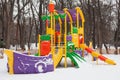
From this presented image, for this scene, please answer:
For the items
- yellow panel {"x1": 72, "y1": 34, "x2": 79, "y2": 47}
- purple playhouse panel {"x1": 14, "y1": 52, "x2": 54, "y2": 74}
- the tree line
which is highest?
the tree line

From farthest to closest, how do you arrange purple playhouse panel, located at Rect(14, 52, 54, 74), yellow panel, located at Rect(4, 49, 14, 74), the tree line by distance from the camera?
the tree line → purple playhouse panel, located at Rect(14, 52, 54, 74) → yellow panel, located at Rect(4, 49, 14, 74)

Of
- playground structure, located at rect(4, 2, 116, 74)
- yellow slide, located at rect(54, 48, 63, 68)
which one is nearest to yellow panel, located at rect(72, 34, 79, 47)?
playground structure, located at rect(4, 2, 116, 74)

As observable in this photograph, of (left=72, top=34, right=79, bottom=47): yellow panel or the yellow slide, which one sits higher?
(left=72, top=34, right=79, bottom=47): yellow panel

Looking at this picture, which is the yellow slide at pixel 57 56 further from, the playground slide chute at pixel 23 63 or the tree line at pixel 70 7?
the tree line at pixel 70 7

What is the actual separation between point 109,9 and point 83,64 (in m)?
31.3

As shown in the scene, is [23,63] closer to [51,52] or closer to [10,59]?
[10,59]

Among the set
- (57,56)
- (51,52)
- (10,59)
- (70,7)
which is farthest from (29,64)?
Answer: (70,7)

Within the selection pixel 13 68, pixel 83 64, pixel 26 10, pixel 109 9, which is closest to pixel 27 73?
pixel 13 68

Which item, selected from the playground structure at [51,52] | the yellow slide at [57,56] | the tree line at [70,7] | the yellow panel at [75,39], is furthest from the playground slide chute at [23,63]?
the tree line at [70,7]

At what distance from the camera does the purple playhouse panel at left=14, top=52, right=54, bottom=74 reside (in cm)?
1424

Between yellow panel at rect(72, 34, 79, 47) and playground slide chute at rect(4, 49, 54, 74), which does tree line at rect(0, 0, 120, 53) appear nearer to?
yellow panel at rect(72, 34, 79, 47)

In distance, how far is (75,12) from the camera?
2052 cm

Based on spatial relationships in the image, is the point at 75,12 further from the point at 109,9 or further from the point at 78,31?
the point at 109,9

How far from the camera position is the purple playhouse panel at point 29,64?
46.7ft
